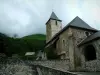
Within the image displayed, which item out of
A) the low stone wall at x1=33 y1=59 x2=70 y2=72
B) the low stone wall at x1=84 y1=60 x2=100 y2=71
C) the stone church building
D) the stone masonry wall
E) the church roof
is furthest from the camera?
the church roof

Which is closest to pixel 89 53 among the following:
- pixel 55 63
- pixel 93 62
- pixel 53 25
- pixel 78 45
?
pixel 78 45

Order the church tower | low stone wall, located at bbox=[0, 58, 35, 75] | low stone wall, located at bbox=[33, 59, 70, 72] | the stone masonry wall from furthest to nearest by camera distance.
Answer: the church tower → the stone masonry wall → low stone wall, located at bbox=[33, 59, 70, 72] → low stone wall, located at bbox=[0, 58, 35, 75]

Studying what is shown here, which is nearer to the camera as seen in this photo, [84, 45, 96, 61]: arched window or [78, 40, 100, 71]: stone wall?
[78, 40, 100, 71]: stone wall

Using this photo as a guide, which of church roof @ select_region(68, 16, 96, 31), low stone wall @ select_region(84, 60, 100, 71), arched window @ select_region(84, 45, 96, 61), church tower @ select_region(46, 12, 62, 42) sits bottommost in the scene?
low stone wall @ select_region(84, 60, 100, 71)

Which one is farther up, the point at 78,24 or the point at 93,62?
the point at 78,24

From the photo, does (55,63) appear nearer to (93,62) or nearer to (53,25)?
(93,62)

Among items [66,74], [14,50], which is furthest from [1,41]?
[66,74]

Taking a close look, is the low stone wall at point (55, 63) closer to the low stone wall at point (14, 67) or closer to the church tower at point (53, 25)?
the low stone wall at point (14, 67)

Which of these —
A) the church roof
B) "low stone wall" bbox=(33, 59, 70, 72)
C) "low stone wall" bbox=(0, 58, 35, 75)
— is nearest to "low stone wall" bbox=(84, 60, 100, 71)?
"low stone wall" bbox=(33, 59, 70, 72)

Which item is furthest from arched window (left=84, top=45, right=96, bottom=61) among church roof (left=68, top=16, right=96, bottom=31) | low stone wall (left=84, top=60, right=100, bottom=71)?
church roof (left=68, top=16, right=96, bottom=31)

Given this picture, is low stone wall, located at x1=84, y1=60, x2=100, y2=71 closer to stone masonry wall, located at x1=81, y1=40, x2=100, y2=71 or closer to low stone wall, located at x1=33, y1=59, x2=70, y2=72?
stone masonry wall, located at x1=81, y1=40, x2=100, y2=71

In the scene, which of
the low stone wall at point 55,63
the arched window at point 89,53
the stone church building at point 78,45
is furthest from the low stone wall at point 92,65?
the low stone wall at point 55,63

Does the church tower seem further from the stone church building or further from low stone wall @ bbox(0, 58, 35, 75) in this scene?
low stone wall @ bbox(0, 58, 35, 75)

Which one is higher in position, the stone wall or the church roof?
the church roof
